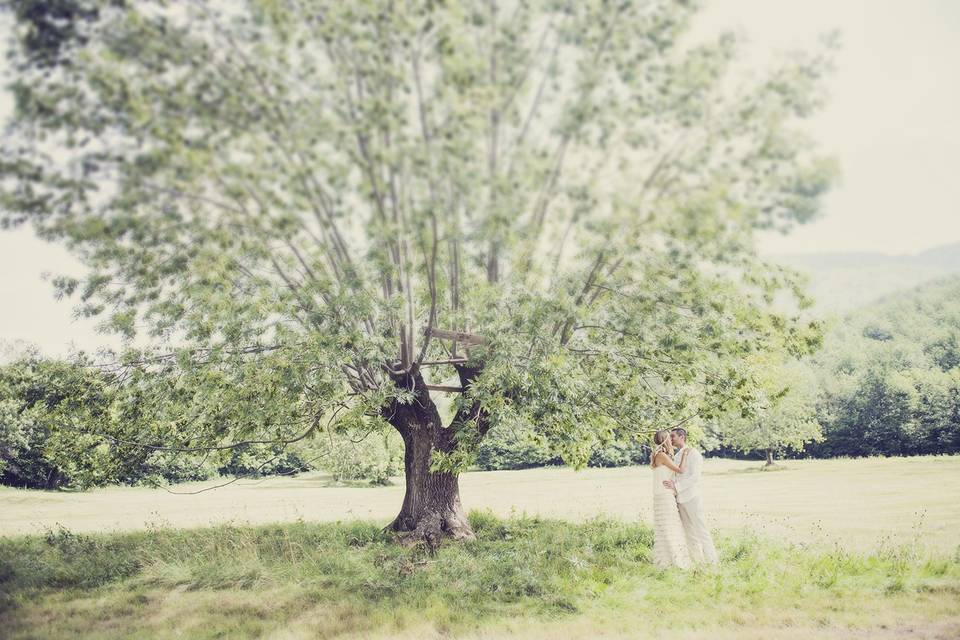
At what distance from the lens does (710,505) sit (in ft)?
85.9

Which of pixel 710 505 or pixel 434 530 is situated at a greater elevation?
pixel 434 530

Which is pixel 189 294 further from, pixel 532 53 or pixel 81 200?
pixel 532 53

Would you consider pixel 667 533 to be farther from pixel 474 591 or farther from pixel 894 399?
pixel 894 399

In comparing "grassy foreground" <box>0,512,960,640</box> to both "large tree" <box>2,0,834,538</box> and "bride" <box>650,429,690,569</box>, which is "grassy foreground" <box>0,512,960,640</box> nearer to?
"bride" <box>650,429,690,569</box>

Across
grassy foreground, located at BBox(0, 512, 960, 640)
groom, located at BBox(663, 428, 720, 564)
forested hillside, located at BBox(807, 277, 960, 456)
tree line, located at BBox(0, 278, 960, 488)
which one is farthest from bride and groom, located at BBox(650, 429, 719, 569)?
forested hillside, located at BBox(807, 277, 960, 456)

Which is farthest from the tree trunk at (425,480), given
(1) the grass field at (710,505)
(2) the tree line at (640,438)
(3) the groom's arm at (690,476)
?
(3) the groom's arm at (690,476)

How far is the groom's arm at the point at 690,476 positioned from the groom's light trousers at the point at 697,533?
271mm

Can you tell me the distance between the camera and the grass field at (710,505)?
17766 millimetres

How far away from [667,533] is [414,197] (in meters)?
7.29

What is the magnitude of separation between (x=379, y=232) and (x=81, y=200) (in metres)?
3.97

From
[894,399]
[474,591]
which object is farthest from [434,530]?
[894,399]

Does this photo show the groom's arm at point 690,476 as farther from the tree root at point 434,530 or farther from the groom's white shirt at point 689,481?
the tree root at point 434,530

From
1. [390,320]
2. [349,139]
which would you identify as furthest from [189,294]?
[349,139]

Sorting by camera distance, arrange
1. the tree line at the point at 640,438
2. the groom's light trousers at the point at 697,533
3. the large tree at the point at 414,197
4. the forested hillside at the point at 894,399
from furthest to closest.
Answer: the forested hillside at the point at 894,399 < the tree line at the point at 640,438 < the groom's light trousers at the point at 697,533 < the large tree at the point at 414,197
